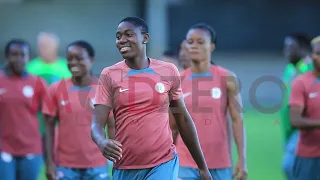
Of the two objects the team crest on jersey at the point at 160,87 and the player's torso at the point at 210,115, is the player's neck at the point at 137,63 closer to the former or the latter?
the team crest on jersey at the point at 160,87

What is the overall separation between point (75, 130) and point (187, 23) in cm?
1683

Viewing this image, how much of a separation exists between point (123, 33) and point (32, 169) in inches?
132

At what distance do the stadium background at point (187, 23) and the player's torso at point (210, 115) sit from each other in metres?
15.9

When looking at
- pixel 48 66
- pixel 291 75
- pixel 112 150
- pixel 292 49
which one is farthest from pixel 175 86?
pixel 48 66

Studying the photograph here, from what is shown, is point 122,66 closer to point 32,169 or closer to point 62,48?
point 32,169

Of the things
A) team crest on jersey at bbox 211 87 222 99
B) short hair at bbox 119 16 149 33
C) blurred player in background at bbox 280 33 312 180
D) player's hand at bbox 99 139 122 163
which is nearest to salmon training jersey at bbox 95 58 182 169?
short hair at bbox 119 16 149 33

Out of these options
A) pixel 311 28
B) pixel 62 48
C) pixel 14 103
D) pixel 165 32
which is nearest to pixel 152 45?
pixel 165 32

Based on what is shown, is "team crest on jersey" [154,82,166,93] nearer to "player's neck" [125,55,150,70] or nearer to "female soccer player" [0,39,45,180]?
"player's neck" [125,55,150,70]

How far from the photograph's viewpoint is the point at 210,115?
7.51 meters

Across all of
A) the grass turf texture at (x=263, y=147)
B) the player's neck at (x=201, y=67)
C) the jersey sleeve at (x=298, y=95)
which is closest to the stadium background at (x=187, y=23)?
the grass turf texture at (x=263, y=147)

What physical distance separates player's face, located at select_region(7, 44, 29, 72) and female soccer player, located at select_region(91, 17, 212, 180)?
314 centimetres

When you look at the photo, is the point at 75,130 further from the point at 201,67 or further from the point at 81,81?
the point at 201,67

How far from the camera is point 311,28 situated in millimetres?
24828

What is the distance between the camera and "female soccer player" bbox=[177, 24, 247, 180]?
24.5 ft
